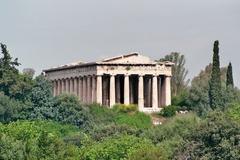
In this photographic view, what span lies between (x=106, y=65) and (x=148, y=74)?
421 cm

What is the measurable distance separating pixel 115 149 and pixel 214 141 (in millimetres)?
6053

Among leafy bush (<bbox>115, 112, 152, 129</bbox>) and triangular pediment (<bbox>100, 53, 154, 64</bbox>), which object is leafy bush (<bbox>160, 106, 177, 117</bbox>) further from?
triangular pediment (<bbox>100, 53, 154, 64</bbox>)

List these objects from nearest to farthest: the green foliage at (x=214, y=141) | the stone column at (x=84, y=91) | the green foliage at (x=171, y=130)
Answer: the green foliage at (x=214, y=141) < the green foliage at (x=171, y=130) < the stone column at (x=84, y=91)

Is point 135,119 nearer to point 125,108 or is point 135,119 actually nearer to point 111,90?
point 125,108

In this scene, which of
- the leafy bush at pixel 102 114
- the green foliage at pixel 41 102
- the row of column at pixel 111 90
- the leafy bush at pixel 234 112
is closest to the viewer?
the leafy bush at pixel 234 112

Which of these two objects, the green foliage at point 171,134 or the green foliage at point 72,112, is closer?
the green foliage at point 171,134

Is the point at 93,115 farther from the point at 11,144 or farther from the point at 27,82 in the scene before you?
the point at 11,144

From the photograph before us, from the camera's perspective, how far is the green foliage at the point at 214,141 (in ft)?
285

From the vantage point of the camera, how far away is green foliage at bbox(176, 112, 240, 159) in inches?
3418

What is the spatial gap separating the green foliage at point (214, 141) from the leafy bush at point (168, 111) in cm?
3346

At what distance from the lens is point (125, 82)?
427 feet

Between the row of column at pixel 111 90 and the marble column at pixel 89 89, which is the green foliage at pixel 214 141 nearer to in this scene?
the row of column at pixel 111 90

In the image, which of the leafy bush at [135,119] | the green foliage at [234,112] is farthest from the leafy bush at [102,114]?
the green foliage at [234,112]

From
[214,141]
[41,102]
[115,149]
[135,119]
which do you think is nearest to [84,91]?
[41,102]
